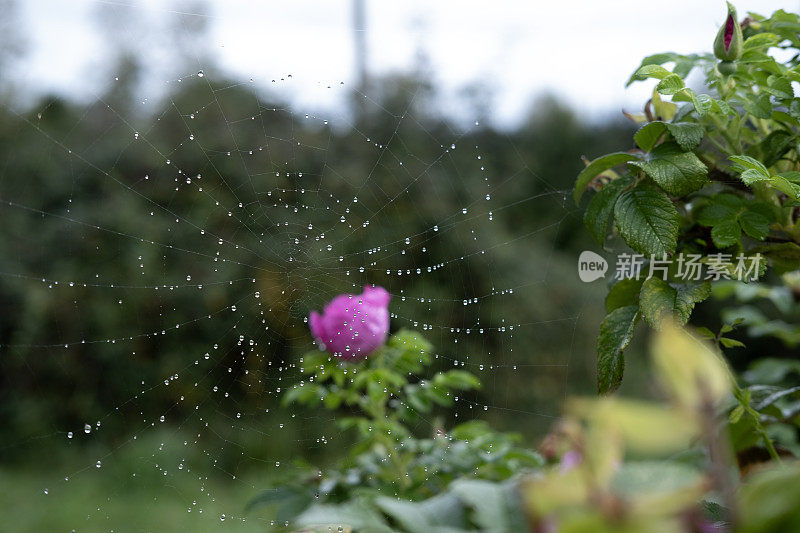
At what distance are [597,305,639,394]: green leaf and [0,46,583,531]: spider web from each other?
1.52 metres

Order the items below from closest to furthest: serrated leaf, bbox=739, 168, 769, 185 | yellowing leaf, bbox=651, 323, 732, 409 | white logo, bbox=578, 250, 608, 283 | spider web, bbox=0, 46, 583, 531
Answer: yellowing leaf, bbox=651, 323, 732, 409 → serrated leaf, bbox=739, 168, 769, 185 → white logo, bbox=578, 250, 608, 283 → spider web, bbox=0, 46, 583, 531

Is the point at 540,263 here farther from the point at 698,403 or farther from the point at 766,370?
the point at 698,403

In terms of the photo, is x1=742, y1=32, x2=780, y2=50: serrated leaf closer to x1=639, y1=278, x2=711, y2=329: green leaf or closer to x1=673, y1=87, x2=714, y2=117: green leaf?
x1=673, y1=87, x2=714, y2=117: green leaf

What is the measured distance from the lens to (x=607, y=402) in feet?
0.53

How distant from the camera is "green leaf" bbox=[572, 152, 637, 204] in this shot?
564mm

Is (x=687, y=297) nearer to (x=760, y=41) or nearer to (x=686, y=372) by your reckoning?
(x=760, y=41)

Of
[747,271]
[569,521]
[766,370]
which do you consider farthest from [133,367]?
[569,521]

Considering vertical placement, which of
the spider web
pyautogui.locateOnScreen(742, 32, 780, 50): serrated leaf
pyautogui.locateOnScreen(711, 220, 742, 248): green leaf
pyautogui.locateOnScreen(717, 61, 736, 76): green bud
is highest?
the spider web

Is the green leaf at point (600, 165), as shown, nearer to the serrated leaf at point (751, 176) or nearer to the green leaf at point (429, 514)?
the serrated leaf at point (751, 176)

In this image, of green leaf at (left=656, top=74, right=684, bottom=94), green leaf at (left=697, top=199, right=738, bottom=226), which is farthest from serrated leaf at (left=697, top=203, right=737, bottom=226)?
green leaf at (left=656, top=74, right=684, bottom=94)

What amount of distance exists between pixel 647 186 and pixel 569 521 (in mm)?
456

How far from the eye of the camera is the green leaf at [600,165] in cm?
56

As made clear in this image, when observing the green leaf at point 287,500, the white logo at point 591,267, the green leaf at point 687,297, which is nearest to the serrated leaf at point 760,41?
the green leaf at point 687,297

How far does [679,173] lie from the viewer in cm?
51
